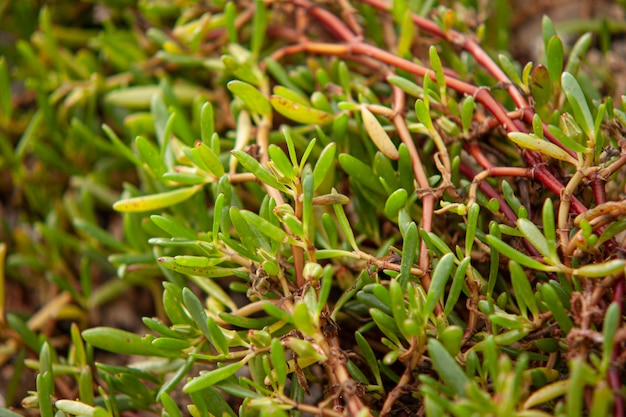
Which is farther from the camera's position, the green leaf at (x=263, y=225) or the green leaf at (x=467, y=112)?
the green leaf at (x=467, y=112)

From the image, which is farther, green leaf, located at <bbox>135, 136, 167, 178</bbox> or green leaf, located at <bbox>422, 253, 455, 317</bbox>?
green leaf, located at <bbox>135, 136, 167, 178</bbox>

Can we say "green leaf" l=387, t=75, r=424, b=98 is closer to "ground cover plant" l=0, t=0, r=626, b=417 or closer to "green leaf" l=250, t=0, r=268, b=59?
"ground cover plant" l=0, t=0, r=626, b=417

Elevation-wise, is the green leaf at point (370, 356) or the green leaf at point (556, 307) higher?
the green leaf at point (556, 307)

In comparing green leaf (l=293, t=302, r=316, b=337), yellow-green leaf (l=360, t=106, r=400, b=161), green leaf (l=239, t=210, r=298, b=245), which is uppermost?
yellow-green leaf (l=360, t=106, r=400, b=161)

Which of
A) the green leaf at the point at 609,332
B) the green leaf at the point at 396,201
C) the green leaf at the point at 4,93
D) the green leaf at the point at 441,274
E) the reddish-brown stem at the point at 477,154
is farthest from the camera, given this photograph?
the green leaf at the point at 4,93

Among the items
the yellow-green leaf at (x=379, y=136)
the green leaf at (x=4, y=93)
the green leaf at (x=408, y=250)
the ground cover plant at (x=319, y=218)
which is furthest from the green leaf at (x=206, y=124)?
the green leaf at (x=4, y=93)

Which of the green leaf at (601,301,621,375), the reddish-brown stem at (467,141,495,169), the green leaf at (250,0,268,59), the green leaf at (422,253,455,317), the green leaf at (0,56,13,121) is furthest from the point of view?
the green leaf at (0,56,13,121)

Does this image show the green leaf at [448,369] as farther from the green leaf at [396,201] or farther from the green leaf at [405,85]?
the green leaf at [405,85]

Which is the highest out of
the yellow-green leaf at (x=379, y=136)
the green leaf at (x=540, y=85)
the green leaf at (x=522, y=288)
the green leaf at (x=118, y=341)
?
the green leaf at (x=540, y=85)

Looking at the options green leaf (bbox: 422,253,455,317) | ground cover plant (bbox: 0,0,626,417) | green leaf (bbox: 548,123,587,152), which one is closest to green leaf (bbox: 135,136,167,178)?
ground cover plant (bbox: 0,0,626,417)
